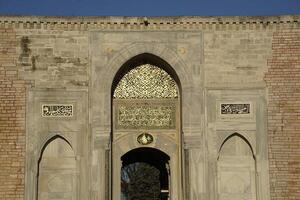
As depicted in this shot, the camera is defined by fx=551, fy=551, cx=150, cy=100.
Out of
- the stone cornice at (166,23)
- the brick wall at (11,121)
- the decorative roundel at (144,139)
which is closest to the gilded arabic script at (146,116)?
the decorative roundel at (144,139)

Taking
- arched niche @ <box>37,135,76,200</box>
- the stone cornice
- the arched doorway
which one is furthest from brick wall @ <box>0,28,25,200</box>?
the arched doorway

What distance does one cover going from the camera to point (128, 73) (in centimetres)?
1138

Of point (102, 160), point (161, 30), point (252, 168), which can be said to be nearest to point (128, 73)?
point (161, 30)

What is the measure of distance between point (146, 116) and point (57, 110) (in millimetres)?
1804

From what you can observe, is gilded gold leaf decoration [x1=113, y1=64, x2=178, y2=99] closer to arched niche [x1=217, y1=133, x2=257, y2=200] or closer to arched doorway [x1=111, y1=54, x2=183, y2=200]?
arched doorway [x1=111, y1=54, x2=183, y2=200]

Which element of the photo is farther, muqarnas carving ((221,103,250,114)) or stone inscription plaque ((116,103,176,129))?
stone inscription plaque ((116,103,176,129))

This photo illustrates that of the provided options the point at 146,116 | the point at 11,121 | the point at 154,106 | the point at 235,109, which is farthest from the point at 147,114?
the point at 11,121

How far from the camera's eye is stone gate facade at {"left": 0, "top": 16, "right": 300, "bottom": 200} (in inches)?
412

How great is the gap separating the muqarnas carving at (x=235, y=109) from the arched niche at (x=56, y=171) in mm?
3078

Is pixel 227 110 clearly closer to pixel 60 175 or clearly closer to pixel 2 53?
pixel 60 175

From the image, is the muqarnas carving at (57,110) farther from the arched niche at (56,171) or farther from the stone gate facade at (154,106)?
the arched niche at (56,171)

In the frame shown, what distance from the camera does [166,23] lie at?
11.0m

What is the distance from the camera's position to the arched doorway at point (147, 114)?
11.1m

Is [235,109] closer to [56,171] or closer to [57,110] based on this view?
[57,110]
